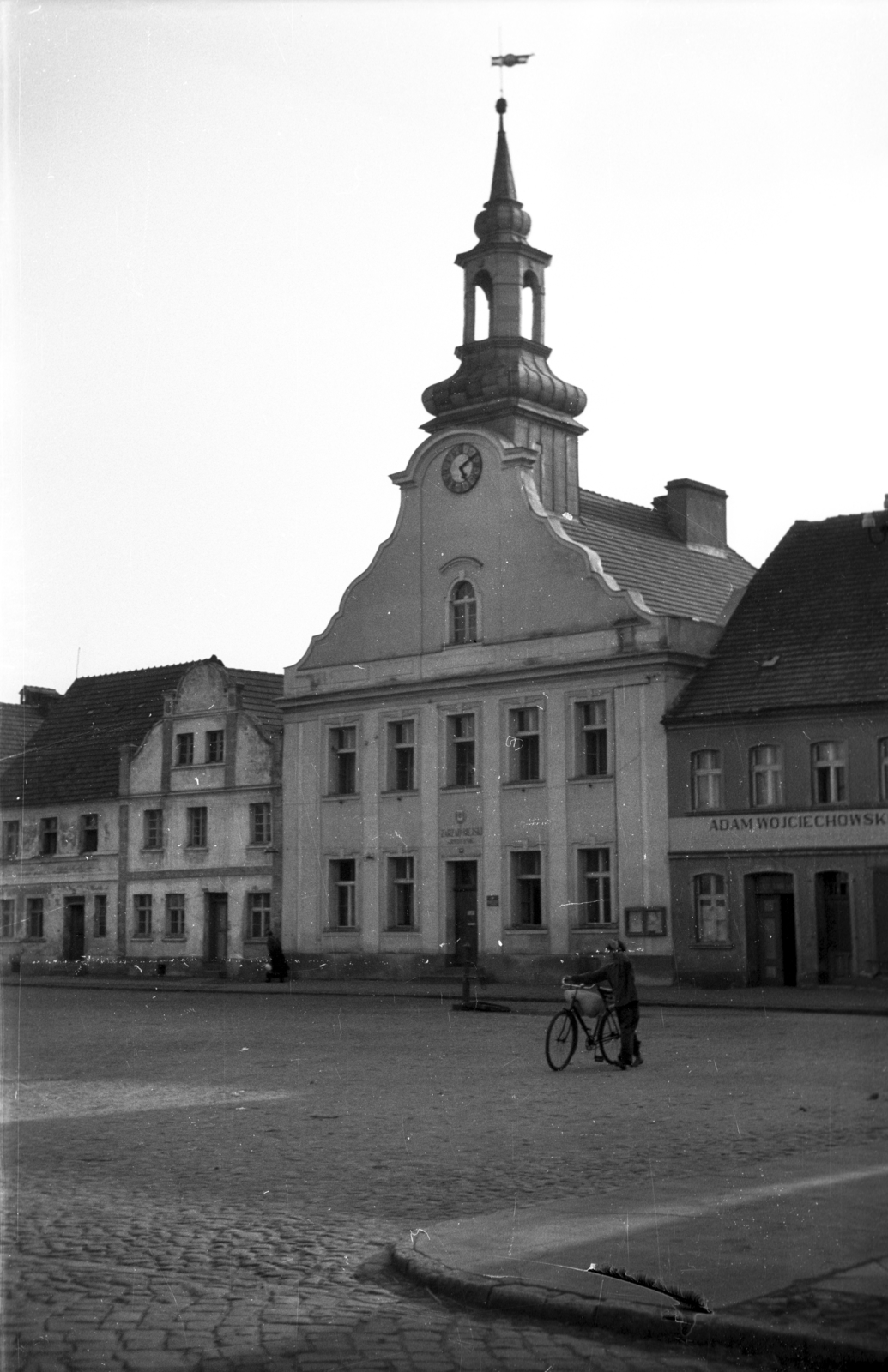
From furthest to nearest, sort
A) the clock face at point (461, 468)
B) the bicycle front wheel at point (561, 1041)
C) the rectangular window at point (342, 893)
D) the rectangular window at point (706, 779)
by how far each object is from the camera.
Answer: the rectangular window at point (342, 893) < the clock face at point (461, 468) < the rectangular window at point (706, 779) < the bicycle front wheel at point (561, 1041)

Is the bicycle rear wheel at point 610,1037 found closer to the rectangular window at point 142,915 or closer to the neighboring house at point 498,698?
the neighboring house at point 498,698

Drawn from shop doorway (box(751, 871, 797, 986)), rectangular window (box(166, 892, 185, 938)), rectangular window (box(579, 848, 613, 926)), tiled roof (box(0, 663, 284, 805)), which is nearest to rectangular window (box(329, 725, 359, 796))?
tiled roof (box(0, 663, 284, 805))

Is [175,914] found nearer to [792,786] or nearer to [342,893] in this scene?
[342,893]

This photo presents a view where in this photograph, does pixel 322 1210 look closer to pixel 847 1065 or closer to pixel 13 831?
pixel 847 1065

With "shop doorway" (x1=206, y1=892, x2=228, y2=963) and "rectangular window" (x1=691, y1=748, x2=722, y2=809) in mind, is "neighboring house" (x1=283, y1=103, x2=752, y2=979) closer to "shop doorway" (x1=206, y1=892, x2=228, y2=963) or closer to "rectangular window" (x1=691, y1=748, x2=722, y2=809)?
"rectangular window" (x1=691, y1=748, x2=722, y2=809)

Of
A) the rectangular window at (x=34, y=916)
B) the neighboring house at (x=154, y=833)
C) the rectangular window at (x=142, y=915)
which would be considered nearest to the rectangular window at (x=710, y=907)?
the neighboring house at (x=154, y=833)

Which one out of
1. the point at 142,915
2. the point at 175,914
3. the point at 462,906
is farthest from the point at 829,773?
the point at 142,915

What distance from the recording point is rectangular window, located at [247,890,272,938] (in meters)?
48.3

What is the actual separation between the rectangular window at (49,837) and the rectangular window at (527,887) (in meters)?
19.0

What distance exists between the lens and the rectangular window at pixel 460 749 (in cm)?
4378

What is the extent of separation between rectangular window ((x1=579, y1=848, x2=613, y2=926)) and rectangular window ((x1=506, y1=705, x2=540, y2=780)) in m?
2.64

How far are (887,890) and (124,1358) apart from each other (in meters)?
30.9

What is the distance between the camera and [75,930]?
5350 cm

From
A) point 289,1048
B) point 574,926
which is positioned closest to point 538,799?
point 574,926
